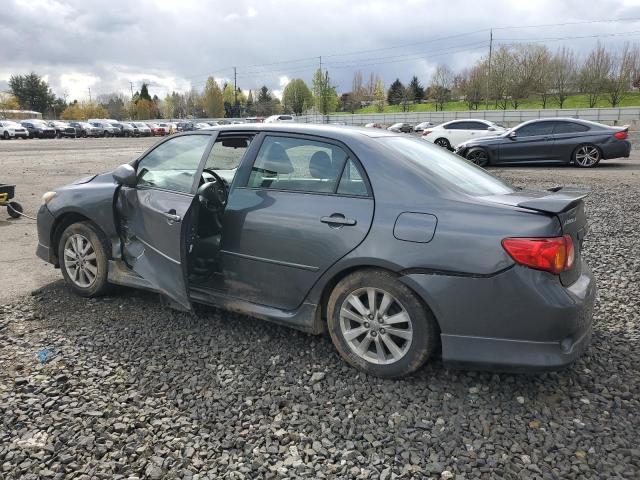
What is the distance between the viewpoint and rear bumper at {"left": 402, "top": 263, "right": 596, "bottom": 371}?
2838mm

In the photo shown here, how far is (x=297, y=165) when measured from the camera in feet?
12.3

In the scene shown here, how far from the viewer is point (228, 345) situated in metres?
3.81

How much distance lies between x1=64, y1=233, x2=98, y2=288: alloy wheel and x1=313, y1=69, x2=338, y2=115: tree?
83468 millimetres

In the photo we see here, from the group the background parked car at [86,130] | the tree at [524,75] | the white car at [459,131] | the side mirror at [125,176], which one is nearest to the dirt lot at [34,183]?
the side mirror at [125,176]

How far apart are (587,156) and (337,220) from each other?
13673 millimetres

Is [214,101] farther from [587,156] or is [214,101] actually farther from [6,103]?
[587,156]

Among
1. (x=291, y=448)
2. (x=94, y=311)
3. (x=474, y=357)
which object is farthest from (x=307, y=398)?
(x=94, y=311)

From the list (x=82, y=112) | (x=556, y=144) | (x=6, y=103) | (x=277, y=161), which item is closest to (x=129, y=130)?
(x=6, y=103)

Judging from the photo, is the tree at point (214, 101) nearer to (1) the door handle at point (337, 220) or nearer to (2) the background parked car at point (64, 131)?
(2) the background parked car at point (64, 131)

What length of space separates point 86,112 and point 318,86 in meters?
53.2

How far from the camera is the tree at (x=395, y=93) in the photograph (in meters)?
100

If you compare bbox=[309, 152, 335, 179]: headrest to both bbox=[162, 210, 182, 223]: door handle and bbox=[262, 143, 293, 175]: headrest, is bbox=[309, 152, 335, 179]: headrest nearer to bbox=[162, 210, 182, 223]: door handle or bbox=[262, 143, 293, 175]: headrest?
bbox=[262, 143, 293, 175]: headrest

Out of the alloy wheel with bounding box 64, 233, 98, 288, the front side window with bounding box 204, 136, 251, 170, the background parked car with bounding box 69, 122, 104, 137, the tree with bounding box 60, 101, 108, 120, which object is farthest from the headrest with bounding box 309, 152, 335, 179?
the tree with bounding box 60, 101, 108, 120

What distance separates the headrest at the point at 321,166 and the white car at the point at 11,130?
2089 inches
